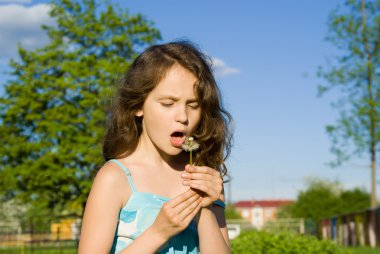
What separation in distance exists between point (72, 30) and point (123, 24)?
210 cm

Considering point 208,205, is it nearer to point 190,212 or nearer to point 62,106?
point 190,212

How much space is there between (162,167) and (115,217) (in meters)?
0.35

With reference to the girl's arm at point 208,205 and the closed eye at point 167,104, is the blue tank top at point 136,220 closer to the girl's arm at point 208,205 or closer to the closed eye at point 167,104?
the girl's arm at point 208,205

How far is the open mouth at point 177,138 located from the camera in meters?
2.69

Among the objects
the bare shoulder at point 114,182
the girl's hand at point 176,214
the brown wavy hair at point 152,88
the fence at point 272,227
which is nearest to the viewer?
the girl's hand at point 176,214

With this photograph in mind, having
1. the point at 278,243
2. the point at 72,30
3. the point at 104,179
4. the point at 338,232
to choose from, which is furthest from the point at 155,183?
the point at 338,232

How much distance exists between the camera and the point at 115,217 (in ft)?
8.36

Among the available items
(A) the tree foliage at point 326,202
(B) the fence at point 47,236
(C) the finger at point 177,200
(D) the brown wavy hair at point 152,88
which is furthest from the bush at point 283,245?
(A) the tree foliage at point 326,202

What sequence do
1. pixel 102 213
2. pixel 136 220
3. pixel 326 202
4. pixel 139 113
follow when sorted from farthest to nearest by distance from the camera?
pixel 326 202, pixel 139 113, pixel 136 220, pixel 102 213

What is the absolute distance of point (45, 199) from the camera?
88.4 feet

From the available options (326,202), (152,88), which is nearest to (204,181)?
(152,88)

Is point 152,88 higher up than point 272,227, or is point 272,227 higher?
point 272,227

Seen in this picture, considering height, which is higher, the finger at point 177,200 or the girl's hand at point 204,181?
the girl's hand at point 204,181

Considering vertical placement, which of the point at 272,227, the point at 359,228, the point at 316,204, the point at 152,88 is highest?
the point at 316,204
